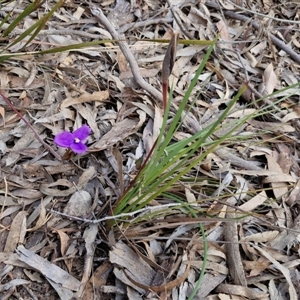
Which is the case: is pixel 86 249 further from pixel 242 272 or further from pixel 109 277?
pixel 242 272

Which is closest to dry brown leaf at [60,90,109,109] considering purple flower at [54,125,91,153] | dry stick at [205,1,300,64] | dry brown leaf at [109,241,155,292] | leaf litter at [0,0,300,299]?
leaf litter at [0,0,300,299]

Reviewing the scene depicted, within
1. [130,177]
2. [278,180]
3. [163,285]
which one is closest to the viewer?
[163,285]

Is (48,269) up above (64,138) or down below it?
below

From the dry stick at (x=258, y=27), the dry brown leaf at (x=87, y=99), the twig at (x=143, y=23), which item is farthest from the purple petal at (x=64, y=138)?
the dry stick at (x=258, y=27)

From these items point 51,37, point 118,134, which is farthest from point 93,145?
point 51,37

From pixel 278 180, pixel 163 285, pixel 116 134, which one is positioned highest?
pixel 116 134

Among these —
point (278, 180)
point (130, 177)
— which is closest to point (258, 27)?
point (278, 180)

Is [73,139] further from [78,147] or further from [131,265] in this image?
[131,265]
